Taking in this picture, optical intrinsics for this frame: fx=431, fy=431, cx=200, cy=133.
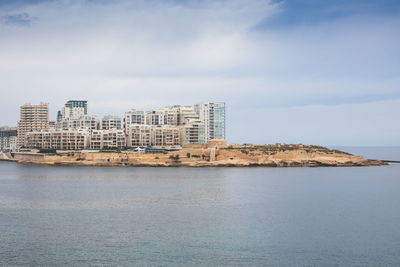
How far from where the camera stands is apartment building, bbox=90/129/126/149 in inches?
6604

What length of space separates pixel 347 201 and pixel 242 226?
24.1 metres

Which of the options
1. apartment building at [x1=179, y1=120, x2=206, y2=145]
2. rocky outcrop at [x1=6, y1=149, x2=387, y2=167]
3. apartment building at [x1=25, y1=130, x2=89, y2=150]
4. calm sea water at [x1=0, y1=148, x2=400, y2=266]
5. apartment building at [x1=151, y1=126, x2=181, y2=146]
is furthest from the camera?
apartment building at [x1=179, y1=120, x2=206, y2=145]

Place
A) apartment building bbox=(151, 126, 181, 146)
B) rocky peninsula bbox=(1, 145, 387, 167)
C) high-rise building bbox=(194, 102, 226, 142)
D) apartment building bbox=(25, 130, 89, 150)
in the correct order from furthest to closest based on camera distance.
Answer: high-rise building bbox=(194, 102, 226, 142) < apartment building bbox=(151, 126, 181, 146) < apartment building bbox=(25, 130, 89, 150) < rocky peninsula bbox=(1, 145, 387, 167)

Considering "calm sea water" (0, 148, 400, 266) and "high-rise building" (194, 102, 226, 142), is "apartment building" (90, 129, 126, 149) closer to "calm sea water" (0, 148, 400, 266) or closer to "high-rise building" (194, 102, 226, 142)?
"high-rise building" (194, 102, 226, 142)

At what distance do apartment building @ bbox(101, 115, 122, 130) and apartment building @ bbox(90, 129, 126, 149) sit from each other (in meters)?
17.8

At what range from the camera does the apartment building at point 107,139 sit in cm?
16775

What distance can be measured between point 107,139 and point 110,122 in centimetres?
2194

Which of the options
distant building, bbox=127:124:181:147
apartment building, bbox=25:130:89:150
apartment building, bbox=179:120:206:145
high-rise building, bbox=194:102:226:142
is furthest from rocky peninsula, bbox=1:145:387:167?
high-rise building, bbox=194:102:226:142

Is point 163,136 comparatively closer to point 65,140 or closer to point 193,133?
point 193,133

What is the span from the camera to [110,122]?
621 feet

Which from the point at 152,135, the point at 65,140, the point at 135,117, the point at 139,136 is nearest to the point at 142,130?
the point at 139,136

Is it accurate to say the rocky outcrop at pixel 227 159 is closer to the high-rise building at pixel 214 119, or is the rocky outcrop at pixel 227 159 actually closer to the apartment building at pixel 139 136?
the apartment building at pixel 139 136

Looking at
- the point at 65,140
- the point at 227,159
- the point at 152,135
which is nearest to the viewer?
the point at 227,159

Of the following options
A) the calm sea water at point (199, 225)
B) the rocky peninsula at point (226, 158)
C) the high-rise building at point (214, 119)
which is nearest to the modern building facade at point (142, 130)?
the high-rise building at point (214, 119)
